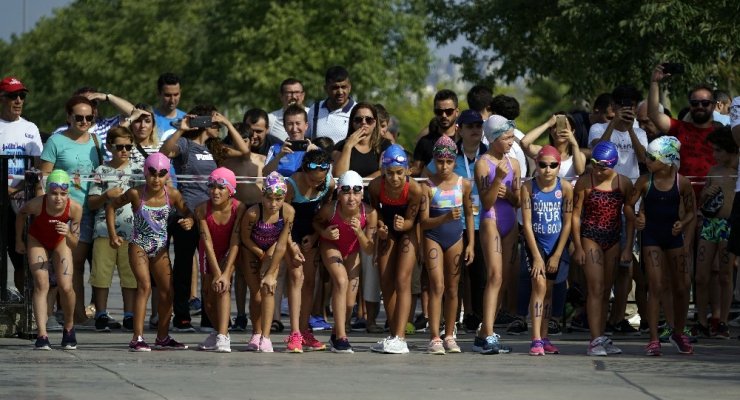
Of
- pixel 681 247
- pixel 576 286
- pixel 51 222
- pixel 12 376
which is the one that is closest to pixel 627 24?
pixel 576 286

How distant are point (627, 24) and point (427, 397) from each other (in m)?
16.5

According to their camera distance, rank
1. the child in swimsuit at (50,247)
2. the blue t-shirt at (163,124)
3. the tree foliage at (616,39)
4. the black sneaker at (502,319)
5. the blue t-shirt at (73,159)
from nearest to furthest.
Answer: the child in swimsuit at (50,247) → the blue t-shirt at (73,159) → the black sneaker at (502,319) → the blue t-shirt at (163,124) → the tree foliage at (616,39)

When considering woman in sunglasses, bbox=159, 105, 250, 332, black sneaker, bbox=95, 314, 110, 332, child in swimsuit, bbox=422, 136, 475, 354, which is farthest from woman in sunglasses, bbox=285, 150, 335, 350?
black sneaker, bbox=95, 314, 110, 332

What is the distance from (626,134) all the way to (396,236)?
3.06 metres

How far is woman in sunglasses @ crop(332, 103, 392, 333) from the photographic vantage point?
49.3ft

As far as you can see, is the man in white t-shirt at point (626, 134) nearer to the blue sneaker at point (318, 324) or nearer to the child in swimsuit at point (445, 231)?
the child in swimsuit at point (445, 231)

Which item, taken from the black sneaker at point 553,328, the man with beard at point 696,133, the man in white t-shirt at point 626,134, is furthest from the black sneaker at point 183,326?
the man with beard at point 696,133

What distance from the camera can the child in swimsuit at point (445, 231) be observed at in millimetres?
13867

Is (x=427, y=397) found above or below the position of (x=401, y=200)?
below

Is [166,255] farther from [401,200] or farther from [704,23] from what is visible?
[704,23]

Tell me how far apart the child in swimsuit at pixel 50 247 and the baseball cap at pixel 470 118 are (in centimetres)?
349

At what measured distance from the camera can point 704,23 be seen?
24953mm

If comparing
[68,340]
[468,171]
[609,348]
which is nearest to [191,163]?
[68,340]

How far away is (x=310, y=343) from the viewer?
1416cm
